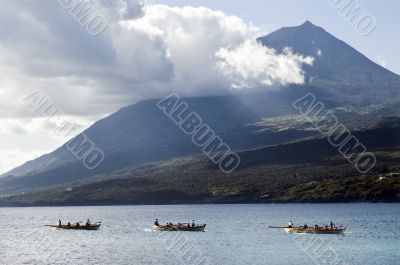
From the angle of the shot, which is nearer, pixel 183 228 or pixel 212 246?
pixel 212 246

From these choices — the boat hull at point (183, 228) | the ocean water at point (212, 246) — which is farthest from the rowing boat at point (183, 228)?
the ocean water at point (212, 246)

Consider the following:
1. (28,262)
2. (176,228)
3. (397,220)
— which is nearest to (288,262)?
(28,262)

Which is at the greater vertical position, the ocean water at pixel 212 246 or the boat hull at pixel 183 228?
the boat hull at pixel 183 228

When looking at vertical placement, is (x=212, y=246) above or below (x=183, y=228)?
below

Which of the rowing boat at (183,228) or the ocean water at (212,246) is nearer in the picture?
the ocean water at (212,246)

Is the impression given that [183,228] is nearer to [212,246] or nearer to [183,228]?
[183,228]

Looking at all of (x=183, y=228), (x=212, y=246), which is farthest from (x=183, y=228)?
(x=212, y=246)

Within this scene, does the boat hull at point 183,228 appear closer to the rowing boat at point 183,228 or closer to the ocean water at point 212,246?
the rowing boat at point 183,228

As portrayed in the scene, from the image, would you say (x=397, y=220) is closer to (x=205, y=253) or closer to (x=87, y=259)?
(x=205, y=253)

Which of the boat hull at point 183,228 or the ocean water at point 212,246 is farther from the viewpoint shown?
the boat hull at point 183,228

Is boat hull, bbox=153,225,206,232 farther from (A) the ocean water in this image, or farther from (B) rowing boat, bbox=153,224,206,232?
(A) the ocean water

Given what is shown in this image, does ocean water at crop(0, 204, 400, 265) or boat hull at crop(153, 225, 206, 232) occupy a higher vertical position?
boat hull at crop(153, 225, 206, 232)

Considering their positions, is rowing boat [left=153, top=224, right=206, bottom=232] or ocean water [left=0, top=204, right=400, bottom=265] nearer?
ocean water [left=0, top=204, right=400, bottom=265]

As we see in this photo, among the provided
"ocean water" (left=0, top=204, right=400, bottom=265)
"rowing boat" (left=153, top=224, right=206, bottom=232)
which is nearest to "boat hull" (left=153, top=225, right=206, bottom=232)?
"rowing boat" (left=153, top=224, right=206, bottom=232)
